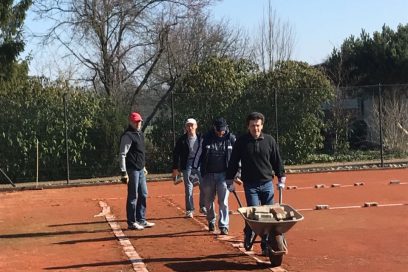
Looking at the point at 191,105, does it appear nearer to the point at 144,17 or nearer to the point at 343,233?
the point at 144,17

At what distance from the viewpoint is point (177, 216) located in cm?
1198

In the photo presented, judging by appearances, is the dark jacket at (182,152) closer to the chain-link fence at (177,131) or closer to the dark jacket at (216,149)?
the dark jacket at (216,149)

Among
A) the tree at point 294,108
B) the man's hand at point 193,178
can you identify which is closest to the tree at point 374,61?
the tree at point 294,108

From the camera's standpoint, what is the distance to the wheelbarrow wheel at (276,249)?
7.32 meters

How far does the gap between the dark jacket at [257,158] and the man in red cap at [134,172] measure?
9.35ft

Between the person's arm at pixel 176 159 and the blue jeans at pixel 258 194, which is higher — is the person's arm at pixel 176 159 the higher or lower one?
the higher one

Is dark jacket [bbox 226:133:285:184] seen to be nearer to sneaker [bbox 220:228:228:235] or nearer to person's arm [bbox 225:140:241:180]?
person's arm [bbox 225:140:241:180]

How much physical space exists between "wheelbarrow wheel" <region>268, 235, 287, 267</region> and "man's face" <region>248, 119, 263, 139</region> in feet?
4.84

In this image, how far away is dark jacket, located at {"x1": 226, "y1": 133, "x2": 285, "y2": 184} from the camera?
817 cm

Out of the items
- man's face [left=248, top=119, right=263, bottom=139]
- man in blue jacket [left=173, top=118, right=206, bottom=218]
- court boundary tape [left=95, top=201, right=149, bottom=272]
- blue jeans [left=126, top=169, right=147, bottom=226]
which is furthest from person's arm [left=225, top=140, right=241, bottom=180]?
man in blue jacket [left=173, top=118, right=206, bottom=218]

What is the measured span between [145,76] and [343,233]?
881 inches

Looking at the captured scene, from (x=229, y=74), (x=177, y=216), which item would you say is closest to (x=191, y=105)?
(x=229, y=74)

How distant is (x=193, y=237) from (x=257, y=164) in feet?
6.98

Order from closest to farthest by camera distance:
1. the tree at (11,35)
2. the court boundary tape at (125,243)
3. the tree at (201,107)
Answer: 1. the court boundary tape at (125,243)
2. the tree at (11,35)
3. the tree at (201,107)
